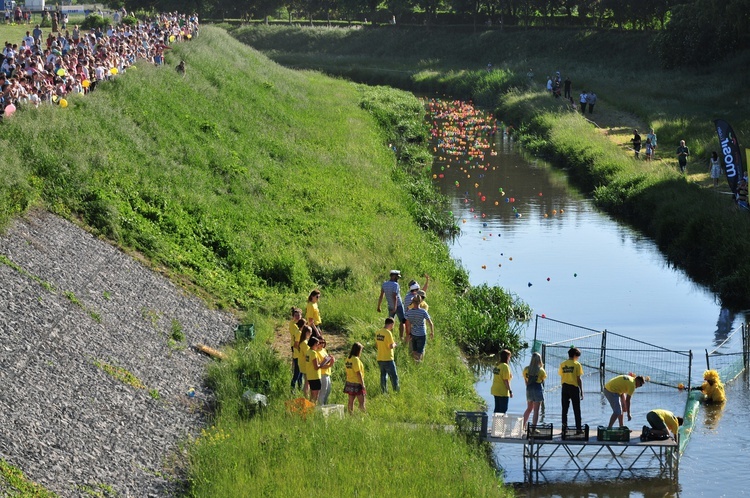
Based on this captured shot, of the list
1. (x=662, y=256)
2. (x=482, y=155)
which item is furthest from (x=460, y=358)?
(x=482, y=155)

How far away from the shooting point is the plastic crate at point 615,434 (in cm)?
1692

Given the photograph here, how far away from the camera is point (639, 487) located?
55.2 ft

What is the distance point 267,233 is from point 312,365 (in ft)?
38.9

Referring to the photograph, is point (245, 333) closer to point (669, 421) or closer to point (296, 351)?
point (296, 351)

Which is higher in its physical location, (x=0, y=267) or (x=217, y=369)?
(x=0, y=267)

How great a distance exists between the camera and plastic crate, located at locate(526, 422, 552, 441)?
17.0 m

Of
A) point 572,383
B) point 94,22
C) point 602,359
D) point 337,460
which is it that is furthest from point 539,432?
point 94,22

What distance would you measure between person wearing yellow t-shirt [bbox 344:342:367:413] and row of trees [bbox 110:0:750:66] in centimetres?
4953

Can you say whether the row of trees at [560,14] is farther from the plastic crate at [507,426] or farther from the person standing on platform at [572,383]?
the plastic crate at [507,426]

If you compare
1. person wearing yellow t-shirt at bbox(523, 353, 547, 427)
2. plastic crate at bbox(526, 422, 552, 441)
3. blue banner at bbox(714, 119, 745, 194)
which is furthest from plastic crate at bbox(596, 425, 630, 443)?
blue banner at bbox(714, 119, 745, 194)

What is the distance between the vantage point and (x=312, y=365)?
17078mm

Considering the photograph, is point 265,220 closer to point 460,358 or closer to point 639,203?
point 460,358

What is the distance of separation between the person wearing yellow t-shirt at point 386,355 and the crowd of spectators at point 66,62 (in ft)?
41.9

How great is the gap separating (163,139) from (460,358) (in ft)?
47.7
